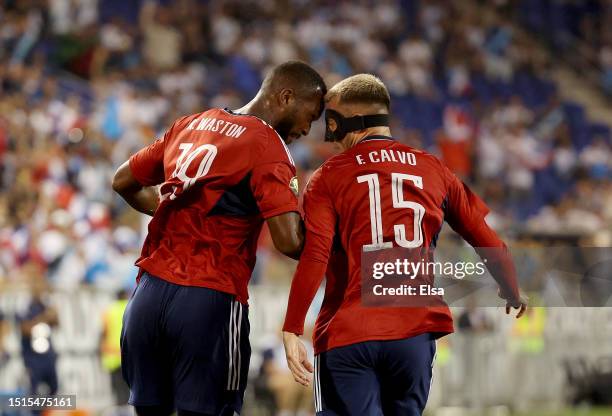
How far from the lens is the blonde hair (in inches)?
183

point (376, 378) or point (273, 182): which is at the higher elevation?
point (273, 182)

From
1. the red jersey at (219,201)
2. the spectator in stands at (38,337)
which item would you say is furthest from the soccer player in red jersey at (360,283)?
the spectator in stands at (38,337)

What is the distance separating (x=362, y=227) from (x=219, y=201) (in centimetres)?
63

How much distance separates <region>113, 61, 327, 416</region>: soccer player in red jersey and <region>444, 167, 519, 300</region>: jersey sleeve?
0.72m

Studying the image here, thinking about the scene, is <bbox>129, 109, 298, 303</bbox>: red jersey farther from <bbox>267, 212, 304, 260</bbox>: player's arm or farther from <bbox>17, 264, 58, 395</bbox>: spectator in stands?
<bbox>17, 264, 58, 395</bbox>: spectator in stands

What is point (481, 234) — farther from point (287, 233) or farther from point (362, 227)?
point (287, 233)

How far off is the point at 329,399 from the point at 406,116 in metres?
12.7

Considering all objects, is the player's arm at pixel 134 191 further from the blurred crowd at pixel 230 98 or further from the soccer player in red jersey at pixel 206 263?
the blurred crowd at pixel 230 98

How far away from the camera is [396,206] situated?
443cm

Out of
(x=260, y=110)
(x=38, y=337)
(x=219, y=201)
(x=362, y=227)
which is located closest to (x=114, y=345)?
(x=38, y=337)

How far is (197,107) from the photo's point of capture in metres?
14.5

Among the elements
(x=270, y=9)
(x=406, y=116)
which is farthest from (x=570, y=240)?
(x=270, y=9)

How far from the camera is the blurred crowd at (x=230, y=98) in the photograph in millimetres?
11617

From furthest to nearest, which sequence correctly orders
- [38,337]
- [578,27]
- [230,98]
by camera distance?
[578,27], [230,98], [38,337]
